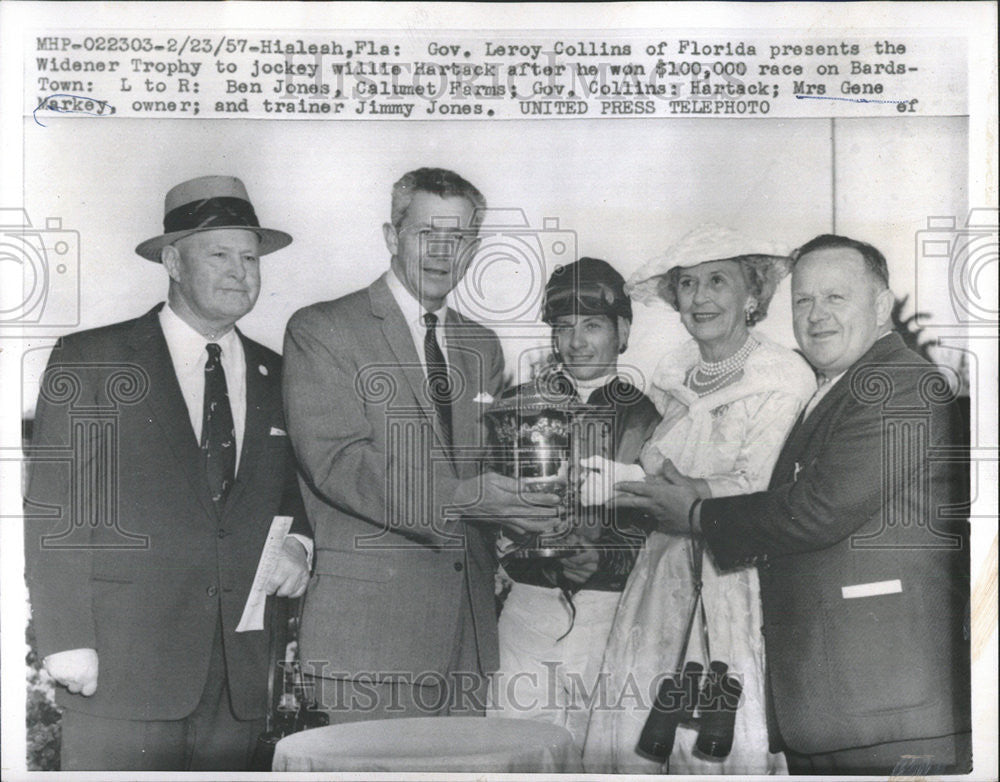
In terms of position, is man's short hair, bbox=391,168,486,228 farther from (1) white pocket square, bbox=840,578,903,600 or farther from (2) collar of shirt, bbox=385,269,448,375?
(1) white pocket square, bbox=840,578,903,600

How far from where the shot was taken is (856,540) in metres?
3.16

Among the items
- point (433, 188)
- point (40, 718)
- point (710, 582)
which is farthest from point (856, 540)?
point (40, 718)

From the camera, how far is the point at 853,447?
124 inches

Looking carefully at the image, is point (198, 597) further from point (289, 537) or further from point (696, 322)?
point (696, 322)

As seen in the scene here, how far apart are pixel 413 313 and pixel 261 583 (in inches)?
34.7

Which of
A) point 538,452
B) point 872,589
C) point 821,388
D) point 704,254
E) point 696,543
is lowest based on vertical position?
point 872,589

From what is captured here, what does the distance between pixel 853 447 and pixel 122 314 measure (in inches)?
83.8

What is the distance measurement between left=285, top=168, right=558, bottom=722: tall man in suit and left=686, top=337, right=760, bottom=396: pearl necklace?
0.54m

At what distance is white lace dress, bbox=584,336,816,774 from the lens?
3154 millimetres

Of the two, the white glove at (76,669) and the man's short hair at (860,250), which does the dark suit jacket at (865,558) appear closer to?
the man's short hair at (860,250)

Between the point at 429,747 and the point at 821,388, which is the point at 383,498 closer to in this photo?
the point at 429,747

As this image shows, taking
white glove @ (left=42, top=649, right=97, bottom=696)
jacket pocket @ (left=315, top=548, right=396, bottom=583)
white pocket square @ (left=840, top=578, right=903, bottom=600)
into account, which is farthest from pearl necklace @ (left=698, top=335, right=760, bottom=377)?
white glove @ (left=42, top=649, right=97, bottom=696)

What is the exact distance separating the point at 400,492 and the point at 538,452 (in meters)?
0.41

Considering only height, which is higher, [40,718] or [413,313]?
[413,313]
